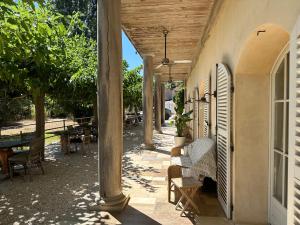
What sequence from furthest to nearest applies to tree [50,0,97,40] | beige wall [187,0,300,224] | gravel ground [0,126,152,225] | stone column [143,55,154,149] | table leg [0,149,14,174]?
tree [50,0,97,40] < stone column [143,55,154,149] < table leg [0,149,14,174] < gravel ground [0,126,152,225] < beige wall [187,0,300,224]

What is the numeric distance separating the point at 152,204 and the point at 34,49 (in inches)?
132

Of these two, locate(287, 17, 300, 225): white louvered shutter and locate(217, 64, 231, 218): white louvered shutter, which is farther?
locate(217, 64, 231, 218): white louvered shutter

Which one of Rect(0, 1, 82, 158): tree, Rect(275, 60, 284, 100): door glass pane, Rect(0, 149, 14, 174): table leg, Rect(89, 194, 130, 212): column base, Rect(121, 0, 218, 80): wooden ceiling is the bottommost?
Rect(89, 194, 130, 212): column base

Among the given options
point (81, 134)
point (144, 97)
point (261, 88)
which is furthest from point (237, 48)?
point (81, 134)

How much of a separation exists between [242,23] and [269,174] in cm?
195

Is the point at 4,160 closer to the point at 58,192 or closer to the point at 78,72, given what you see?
the point at 58,192

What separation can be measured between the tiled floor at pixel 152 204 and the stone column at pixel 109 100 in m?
0.32

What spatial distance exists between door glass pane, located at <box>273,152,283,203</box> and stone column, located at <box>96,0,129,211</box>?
234 centimetres

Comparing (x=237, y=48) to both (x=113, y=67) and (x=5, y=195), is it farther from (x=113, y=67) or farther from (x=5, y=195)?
(x=5, y=195)

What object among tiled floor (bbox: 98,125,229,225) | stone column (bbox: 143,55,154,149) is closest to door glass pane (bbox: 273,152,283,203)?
tiled floor (bbox: 98,125,229,225)

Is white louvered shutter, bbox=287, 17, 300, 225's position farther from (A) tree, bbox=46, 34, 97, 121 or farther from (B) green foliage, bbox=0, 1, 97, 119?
(A) tree, bbox=46, 34, 97, 121

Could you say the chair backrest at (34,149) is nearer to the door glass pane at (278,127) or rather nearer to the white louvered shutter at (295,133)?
the door glass pane at (278,127)

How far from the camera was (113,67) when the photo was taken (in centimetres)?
457

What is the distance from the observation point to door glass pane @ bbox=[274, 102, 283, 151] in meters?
3.42
